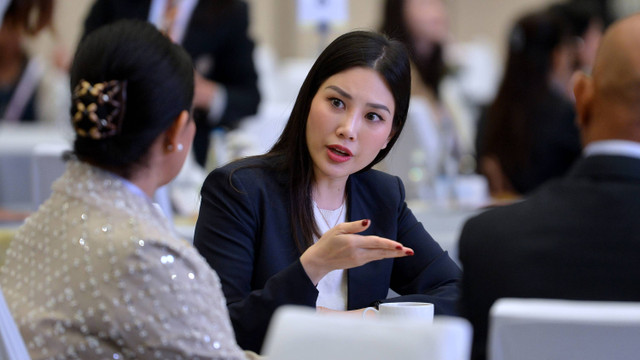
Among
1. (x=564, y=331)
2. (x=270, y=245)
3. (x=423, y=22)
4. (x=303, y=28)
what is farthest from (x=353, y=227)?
(x=303, y=28)

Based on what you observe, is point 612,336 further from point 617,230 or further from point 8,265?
point 8,265

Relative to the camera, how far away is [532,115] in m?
4.28

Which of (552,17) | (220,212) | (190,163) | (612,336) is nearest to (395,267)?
(220,212)

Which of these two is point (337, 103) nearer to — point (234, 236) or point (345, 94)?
point (345, 94)

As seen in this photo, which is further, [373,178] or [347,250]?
[373,178]

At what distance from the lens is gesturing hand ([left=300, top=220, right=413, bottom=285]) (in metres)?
1.65

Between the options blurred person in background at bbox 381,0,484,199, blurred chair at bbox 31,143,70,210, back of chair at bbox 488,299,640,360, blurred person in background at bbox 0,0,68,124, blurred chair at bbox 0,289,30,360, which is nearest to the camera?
back of chair at bbox 488,299,640,360

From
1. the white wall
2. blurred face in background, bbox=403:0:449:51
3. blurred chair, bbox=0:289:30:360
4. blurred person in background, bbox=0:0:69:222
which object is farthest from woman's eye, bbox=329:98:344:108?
the white wall

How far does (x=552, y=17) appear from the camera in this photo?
4492 mm

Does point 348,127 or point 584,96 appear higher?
point 584,96

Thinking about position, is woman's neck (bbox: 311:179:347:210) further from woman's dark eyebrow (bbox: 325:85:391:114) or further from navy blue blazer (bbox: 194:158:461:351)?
woman's dark eyebrow (bbox: 325:85:391:114)

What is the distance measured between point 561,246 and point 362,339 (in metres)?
0.45

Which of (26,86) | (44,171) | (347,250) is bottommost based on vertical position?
(26,86)

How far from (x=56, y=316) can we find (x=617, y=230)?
2.64 feet
